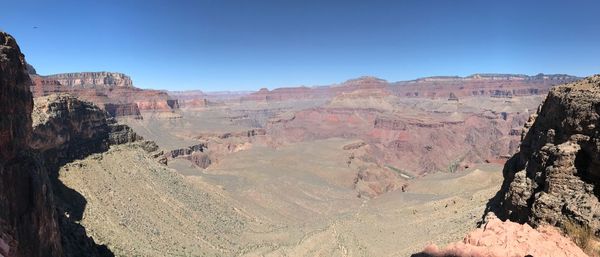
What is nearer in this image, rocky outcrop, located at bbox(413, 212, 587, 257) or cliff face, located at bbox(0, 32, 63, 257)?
rocky outcrop, located at bbox(413, 212, 587, 257)

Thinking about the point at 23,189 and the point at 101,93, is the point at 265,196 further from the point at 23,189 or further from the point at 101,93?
the point at 101,93

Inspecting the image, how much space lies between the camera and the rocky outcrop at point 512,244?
16406 mm

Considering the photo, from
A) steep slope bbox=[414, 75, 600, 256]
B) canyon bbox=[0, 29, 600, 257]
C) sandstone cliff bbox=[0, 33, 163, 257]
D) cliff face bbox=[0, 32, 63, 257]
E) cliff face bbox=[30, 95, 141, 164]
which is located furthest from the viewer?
cliff face bbox=[30, 95, 141, 164]

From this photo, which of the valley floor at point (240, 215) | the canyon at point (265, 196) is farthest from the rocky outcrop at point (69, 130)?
the valley floor at point (240, 215)

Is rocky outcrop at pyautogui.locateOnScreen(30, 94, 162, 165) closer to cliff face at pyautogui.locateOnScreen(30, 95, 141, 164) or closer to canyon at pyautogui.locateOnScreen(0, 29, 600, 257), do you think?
cliff face at pyautogui.locateOnScreen(30, 95, 141, 164)

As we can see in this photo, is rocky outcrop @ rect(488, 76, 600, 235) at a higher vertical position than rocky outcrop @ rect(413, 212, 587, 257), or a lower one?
higher

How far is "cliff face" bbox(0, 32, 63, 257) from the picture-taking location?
21602 mm

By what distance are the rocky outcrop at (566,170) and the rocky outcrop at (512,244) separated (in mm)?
1181

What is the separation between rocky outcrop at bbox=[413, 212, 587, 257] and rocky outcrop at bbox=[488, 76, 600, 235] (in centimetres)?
118

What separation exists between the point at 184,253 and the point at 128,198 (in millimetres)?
10396

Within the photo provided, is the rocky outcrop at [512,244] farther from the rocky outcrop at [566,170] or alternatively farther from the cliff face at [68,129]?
the cliff face at [68,129]

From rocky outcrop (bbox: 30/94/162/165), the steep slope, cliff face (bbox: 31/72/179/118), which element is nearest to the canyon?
the steep slope

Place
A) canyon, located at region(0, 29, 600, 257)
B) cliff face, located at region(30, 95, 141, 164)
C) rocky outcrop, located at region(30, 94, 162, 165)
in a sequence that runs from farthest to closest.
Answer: rocky outcrop, located at region(30, 94, 162, 165)
cliff face, located at region(30, 95, 141, 164)
canyon, located at region(0, 29, 600, 257)

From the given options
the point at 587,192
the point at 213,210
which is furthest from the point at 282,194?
the point at 587,192
